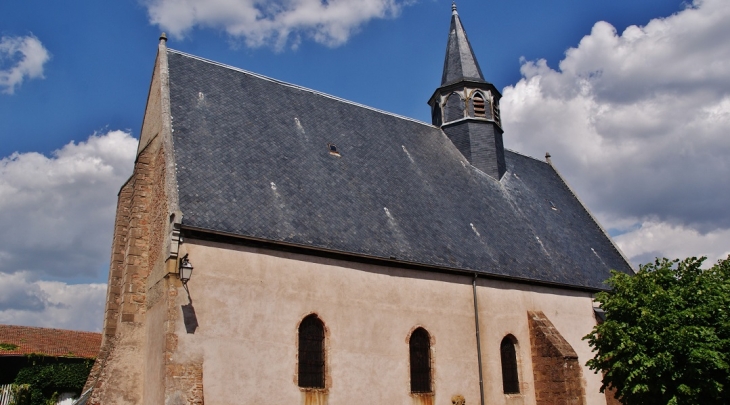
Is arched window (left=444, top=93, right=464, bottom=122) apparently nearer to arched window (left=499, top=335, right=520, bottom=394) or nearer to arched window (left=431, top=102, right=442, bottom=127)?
arched window (left=431, top=102, right=442, bottom=127)

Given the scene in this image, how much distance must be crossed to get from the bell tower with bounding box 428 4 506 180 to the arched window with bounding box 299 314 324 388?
34.6ft

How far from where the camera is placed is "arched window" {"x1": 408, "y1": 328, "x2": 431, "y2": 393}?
47.4 feet

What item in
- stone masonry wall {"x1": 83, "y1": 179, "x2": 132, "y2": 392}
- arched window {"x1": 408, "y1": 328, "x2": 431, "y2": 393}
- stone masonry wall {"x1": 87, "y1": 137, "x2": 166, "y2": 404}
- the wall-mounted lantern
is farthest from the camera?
stone masonry wall {"x1": 83, "y1": 179, "x2": 132, "y2": 392}

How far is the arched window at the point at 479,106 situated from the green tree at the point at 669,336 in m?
9.96

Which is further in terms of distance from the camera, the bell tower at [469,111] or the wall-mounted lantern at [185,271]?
the bell tower at [469,111]

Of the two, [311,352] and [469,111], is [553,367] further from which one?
[469,111]

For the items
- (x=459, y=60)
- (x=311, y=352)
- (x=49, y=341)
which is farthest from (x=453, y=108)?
(x=49, y=341)

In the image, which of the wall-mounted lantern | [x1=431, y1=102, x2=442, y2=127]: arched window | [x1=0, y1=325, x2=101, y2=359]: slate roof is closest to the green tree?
the wall-mounted lantern

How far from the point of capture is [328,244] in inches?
548

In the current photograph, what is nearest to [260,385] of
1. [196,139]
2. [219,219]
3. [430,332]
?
[219,219]

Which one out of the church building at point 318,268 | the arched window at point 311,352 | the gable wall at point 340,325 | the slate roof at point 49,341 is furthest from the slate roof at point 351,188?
the slate roof at point 49,341

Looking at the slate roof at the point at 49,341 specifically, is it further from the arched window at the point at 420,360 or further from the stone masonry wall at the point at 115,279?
the arched window at the point at 420,360

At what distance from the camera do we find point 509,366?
16.4m

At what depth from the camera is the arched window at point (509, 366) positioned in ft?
53.2
